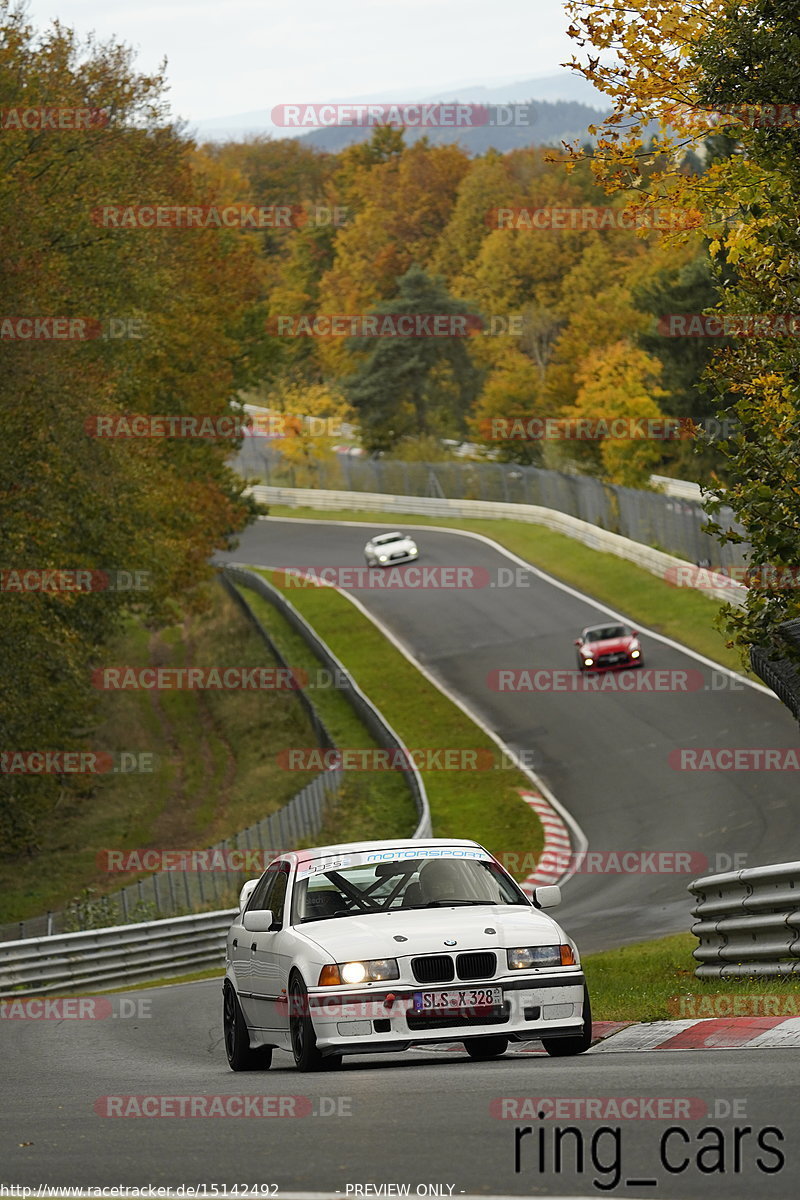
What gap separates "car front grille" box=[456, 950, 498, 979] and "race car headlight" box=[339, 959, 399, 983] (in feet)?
1.25

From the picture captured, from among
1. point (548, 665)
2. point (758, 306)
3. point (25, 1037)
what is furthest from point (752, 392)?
point (548, 665)

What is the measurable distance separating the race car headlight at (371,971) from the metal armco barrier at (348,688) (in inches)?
737

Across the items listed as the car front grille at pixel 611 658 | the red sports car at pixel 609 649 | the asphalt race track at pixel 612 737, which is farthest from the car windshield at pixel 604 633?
the asphalt race track at pixel 612 737

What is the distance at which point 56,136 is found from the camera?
34.3 meters

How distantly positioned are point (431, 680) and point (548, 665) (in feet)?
10.4

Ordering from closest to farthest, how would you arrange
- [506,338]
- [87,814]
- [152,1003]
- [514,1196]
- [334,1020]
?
[514,1196], [334,1020], [152,1003], [87,814], [506,338]

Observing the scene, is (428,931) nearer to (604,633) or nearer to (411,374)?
(604,633)

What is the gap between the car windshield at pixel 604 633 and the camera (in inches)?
1644

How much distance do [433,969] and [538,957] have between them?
25.4 inches

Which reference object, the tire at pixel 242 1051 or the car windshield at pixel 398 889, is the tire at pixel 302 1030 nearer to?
the car windshield at pixel 398 889

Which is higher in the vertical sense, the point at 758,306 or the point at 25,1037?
the point at 758,306

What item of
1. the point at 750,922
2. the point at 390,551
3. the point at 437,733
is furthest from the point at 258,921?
the point at 390,551

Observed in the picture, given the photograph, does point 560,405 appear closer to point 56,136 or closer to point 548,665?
point 548,665

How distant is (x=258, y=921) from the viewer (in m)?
10.5
